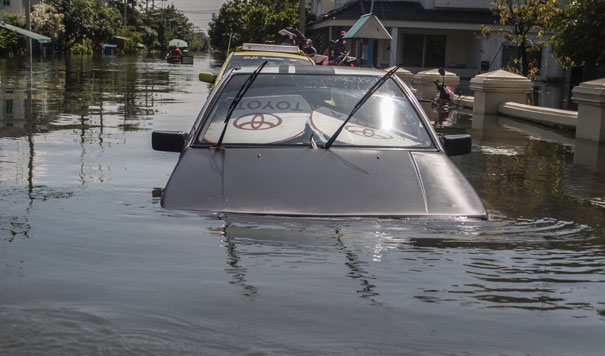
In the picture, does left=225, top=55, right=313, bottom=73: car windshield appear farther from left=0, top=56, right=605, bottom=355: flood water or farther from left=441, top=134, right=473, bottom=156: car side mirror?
left=441, top=134, right=473, bottom=156: car side mirror

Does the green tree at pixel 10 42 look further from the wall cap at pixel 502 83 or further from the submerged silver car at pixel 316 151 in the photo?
the submerged silver car at pixel 316 151

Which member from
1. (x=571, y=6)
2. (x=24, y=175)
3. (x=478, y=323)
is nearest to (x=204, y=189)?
(x=478, y=323)

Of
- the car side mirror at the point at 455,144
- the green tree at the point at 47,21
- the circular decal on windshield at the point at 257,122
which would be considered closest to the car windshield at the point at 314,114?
the circular decal on windshield at the point at 257,122

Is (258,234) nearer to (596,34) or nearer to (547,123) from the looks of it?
(547,123)

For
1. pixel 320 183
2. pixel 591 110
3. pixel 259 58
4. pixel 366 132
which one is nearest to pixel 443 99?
pixel 591 110

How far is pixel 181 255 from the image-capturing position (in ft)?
15.1

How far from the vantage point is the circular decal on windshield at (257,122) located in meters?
5.90

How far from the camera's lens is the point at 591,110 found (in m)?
13.0

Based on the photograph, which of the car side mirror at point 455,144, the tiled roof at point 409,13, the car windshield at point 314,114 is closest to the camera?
the car windshield at point 314,114

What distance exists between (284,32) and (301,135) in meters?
17.9

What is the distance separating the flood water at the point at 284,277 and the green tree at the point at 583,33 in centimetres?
1587

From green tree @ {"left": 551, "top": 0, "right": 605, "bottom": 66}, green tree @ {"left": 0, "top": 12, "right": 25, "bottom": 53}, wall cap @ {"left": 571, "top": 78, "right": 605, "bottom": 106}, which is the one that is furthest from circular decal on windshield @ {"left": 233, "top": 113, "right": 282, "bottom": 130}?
green tree @ {"left": 0, "top": 12, "right": 25, "bottom": 53}

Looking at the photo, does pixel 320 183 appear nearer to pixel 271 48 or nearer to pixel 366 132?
pixel 366 132

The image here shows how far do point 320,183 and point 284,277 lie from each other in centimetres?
116
